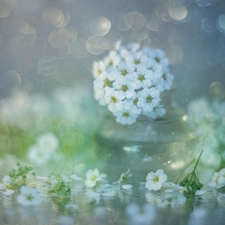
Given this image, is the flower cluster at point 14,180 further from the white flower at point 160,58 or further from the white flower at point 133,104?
the white flower at point 160,58

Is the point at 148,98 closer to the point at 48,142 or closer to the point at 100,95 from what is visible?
the point at 100,95

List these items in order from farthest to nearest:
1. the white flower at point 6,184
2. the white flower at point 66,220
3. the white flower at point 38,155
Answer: the white flower at point 38,155, the white flower at point 6,184, the white flower at point 66,220

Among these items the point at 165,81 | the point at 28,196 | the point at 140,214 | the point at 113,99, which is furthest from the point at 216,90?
the point at 28,196

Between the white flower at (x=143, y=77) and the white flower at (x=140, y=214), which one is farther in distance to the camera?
the white flower at (x=143, y=77)

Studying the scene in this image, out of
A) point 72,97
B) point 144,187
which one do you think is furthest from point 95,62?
point 144,187

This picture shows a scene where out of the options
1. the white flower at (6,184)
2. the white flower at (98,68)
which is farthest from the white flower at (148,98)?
the white flower at (6,184)
